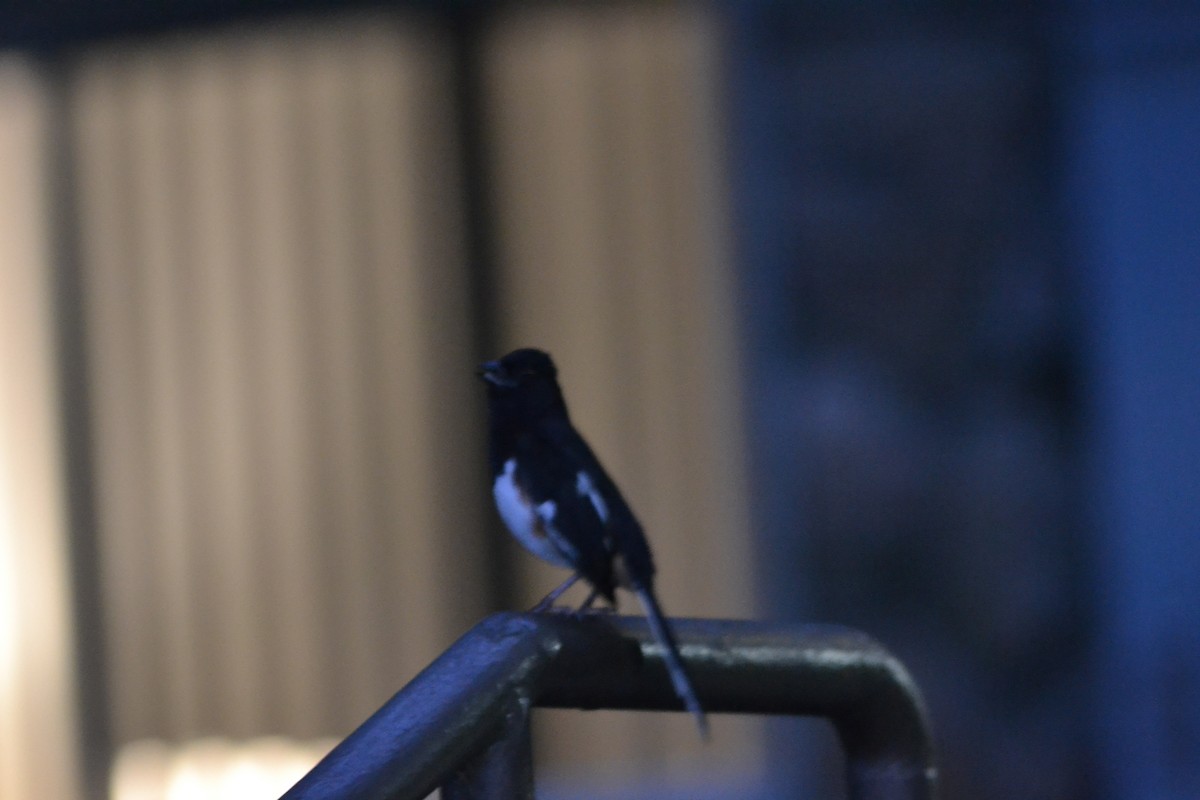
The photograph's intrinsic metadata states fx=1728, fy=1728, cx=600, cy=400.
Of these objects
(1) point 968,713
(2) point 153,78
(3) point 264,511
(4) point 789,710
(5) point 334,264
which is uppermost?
(2) point 153,78

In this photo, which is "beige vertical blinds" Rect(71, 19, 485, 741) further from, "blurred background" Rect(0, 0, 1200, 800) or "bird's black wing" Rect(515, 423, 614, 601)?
"bird's black wing" Rect(515, 423, 614, 601)

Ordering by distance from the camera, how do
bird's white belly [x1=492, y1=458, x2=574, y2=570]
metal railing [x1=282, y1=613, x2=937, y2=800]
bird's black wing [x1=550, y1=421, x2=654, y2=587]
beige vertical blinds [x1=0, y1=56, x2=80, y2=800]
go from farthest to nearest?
beige vertical blinds [x1=0, y1=56, x2=80, y2=800]
bird's white belly [x1=492, y1=458, x2=574, y2=570]
bird's black wing [x1=550, y1=421, x2=654, y2=587]
metal railing [x1=282, y1=613, x2=937, y2=800]

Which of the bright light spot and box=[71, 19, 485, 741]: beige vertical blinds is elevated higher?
box=[71, 19, 485, 741]: beige vertical blinds

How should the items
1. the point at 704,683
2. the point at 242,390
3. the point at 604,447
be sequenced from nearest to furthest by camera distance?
the point at 704,683 < the point at 604,447 < the point at 242,390

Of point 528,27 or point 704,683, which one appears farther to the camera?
point 528,27

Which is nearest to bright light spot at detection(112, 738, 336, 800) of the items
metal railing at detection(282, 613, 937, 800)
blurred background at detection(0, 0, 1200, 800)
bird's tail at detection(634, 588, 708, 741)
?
blurred background at detection(0, 0, 1200, 800)

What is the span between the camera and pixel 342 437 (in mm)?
5098

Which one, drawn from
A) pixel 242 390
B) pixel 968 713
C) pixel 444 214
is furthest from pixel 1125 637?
pixel 242 390

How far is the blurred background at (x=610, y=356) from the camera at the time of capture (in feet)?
14.8

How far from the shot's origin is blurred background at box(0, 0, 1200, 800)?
4.51 meters

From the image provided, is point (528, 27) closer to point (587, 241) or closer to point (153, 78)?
point (587, 241)

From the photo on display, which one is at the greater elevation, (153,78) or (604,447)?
(153,78)

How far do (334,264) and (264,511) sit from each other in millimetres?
762

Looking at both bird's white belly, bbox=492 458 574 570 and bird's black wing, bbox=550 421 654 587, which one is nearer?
bird's black wing, bbox=550 421 654 587
